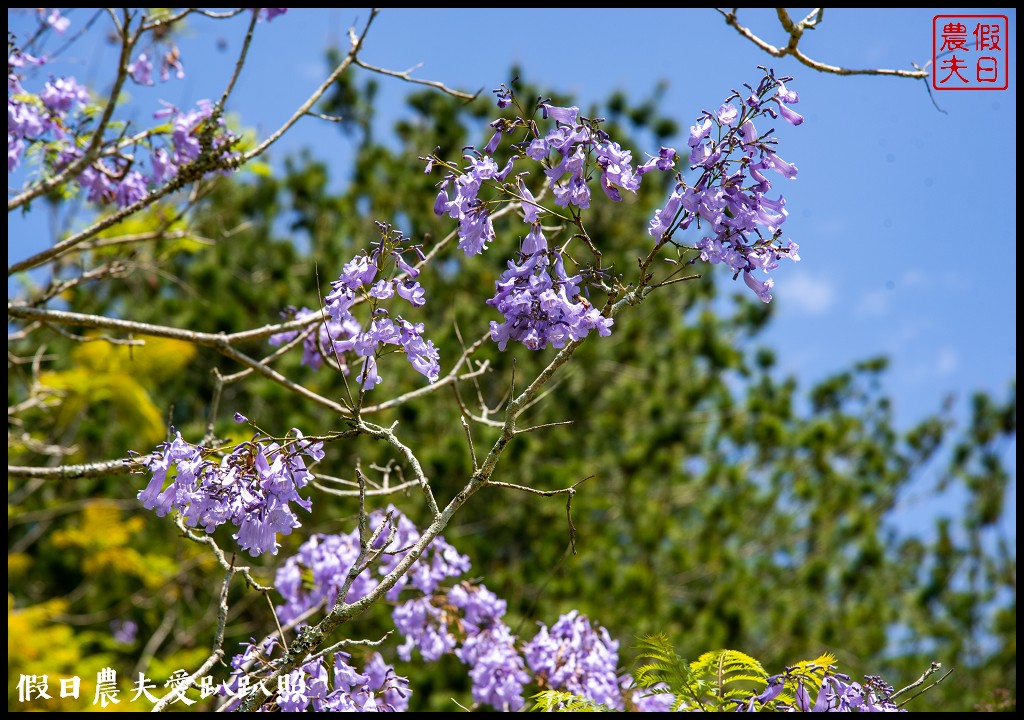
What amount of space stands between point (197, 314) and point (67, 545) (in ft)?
9.99

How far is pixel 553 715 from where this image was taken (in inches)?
110

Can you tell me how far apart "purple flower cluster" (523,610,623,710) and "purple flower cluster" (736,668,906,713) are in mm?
1115

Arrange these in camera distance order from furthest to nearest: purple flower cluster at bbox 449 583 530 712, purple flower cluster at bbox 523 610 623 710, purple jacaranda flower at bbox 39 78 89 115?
1. purple jacaranda flower at bbox 39 78 89 115
2. purple flower cluster at bbox 449 583 530 712
3. purple flower cluster at bbox 523 610 623 710

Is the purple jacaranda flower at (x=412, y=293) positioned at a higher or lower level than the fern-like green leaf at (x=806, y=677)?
higher

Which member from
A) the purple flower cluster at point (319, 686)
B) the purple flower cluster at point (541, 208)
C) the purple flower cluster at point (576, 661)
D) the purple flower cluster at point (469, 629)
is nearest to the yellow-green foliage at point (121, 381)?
the purple flower cluster at point (469, 629)

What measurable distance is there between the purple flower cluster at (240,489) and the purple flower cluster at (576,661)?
5.24 ft

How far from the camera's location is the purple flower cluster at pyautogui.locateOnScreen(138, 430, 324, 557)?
7.70 feet

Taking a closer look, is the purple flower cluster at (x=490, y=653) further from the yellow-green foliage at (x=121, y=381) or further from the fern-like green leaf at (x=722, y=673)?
the yellow-green foliage at (x=121, y=381)

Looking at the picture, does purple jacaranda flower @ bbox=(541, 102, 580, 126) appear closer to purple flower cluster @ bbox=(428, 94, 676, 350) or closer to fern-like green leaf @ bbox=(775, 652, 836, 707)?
purple flower cluster @ bbox=(428, 94, 676, 350)

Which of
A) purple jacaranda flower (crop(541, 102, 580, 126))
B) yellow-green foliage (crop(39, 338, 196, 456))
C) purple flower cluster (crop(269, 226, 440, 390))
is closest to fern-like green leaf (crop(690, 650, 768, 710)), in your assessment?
purple flower cluster (crop(269, 226, 440, 390))

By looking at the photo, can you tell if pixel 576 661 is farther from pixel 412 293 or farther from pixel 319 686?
pixel 412 293

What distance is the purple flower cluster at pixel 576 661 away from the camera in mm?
3613

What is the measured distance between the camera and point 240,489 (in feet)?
7.72

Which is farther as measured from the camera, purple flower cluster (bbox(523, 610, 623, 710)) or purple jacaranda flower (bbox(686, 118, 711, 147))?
purple flower cluster (bbox(523, 610, 623, 710))
